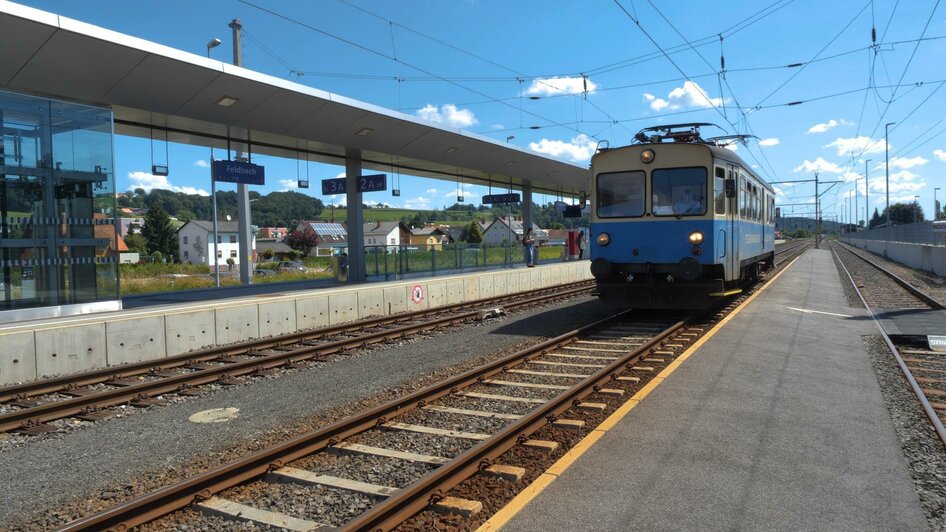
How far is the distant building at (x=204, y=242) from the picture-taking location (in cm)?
8919

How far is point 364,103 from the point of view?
15828 mm

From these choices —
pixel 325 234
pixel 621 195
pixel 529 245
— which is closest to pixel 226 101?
pixel 621 195

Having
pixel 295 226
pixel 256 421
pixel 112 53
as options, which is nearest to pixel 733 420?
pixel 256 421

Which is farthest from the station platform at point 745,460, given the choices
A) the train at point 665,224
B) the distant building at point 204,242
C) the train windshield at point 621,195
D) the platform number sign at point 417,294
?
the distant building at point 204,242

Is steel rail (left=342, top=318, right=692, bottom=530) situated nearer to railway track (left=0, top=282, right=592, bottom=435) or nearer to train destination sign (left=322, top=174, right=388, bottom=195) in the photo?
railway track (left=0, top=282, right=592, bottom=435)

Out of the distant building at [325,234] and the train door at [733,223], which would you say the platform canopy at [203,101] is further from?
the distant building at [325,234]

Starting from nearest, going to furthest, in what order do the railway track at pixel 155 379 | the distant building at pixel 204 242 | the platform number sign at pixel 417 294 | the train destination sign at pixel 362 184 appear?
1. the railway track at pixel 155 379
2. the platform number sign at pixel 417 294
3. the train destination sign at pixel 362 184
4. the distant building at pixel 204 242

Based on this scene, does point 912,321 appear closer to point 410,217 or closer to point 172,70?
point 172,70

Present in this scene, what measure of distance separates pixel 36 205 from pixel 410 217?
130565 mm

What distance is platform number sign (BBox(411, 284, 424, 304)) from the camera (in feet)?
53.9

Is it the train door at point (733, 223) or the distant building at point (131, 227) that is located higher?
the distant building at point (131, 227)

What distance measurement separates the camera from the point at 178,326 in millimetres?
10648

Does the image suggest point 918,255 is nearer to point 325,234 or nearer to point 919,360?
point 919,360

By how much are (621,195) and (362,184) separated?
8.75 metres
